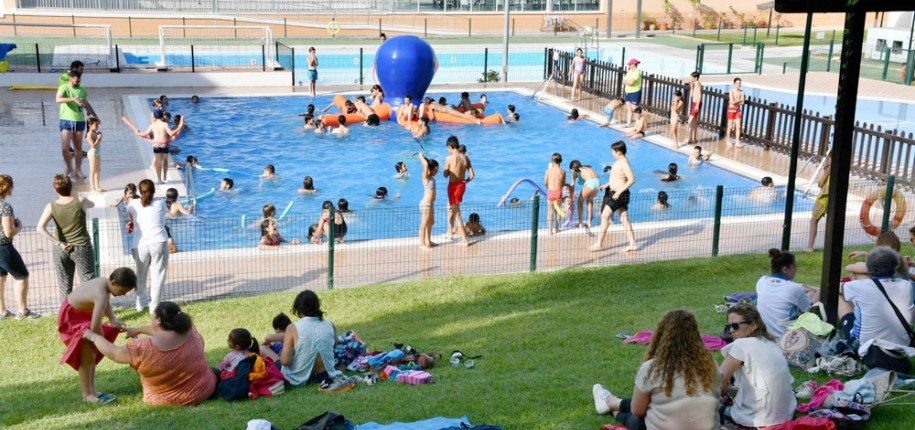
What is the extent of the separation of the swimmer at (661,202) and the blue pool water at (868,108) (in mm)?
12298

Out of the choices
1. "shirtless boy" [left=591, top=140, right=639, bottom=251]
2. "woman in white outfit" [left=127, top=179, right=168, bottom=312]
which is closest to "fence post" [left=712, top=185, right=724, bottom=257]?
"shirtless boy" [left=591, top=140, right=639, bottom=251]

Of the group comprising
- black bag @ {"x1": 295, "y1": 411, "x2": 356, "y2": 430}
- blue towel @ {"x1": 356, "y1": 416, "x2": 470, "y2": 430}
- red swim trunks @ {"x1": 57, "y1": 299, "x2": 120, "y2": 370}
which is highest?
red swim trunks @ {"x1": 57, "y1": 299, "x2": 120, "y2": 370}

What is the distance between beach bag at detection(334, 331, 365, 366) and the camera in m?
9.09

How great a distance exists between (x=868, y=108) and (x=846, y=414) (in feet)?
81.4

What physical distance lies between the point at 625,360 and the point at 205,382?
3711mm

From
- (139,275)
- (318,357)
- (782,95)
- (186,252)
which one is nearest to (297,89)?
(782,95)

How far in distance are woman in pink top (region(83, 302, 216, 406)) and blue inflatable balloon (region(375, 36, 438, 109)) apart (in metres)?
19.4

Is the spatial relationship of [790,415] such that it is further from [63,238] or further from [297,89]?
[297,89]

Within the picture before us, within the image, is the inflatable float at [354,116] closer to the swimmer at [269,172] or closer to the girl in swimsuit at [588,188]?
the swimmer at [269,172]

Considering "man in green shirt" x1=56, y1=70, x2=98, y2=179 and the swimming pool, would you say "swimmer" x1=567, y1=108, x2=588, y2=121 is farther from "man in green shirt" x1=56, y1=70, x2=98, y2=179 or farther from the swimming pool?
"man in green shirt" x1=56, y1=70, x2=98, y2=179

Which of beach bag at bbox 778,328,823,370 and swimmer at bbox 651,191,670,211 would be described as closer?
beach bag at bbox 778,328,823,370

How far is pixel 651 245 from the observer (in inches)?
579

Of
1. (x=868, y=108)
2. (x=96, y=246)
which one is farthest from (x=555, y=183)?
(x=868, y=108)

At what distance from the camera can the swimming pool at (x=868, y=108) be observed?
89.3 feet
